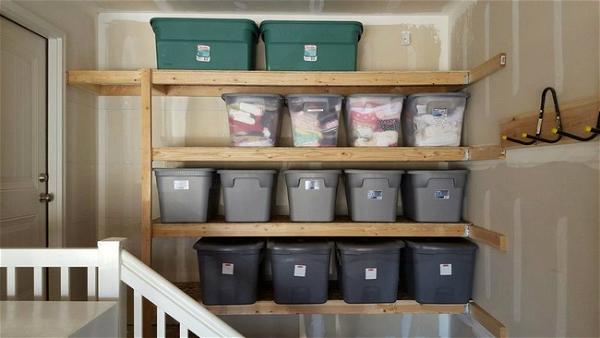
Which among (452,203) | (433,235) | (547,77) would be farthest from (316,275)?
(547,77)

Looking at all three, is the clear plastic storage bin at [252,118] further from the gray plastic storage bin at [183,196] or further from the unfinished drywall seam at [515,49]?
the unfinished drywall seam at [515,49]

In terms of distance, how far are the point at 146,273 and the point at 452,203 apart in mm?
1732

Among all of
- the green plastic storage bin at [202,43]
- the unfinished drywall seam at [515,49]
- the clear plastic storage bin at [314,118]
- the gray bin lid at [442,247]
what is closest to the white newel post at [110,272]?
the clear plastic storage bin at [314,118]

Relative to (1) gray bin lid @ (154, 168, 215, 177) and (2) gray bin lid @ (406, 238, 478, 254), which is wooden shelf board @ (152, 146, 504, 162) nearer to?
(1) gray bin lid @ (154, 168, 215, 177)

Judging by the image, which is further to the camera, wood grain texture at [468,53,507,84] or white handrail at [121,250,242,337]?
wood grain texture at [468,53,507,84]

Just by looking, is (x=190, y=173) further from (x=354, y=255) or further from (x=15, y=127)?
(x=354, y=255)

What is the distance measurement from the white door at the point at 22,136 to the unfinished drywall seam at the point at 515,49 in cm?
254

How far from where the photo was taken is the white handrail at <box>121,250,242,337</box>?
51.2 inches

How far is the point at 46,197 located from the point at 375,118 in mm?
1996

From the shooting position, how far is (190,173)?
7.26ft

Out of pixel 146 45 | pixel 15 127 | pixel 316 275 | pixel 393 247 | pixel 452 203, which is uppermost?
pixel 146 45

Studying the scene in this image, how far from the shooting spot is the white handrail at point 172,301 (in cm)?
130

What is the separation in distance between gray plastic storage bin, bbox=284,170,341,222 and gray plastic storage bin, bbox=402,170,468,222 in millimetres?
517

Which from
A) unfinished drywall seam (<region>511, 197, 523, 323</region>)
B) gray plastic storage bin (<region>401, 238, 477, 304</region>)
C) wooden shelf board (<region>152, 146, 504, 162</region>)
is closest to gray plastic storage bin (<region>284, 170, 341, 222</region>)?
wooden shelf board (<region>152, 146, 504, 162</region>)
